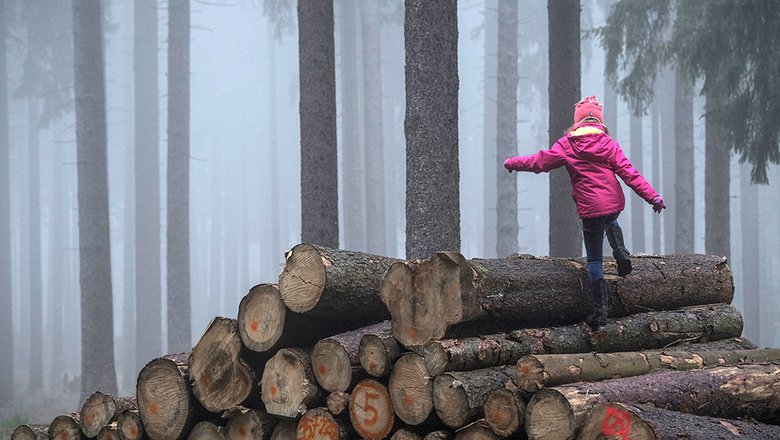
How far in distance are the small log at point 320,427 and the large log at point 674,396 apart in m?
1.32

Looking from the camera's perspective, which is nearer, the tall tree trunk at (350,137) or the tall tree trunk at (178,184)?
the tall tree trunk at (178,184)

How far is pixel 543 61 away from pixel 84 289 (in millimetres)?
27745

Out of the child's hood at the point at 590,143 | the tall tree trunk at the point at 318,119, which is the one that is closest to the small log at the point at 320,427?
the child's hood at the point at 590,143

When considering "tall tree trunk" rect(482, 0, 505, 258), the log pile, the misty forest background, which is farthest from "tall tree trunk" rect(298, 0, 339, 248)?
"tall tree trunk" rect(482, 0, 505, 258)

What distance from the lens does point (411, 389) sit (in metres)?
4.99

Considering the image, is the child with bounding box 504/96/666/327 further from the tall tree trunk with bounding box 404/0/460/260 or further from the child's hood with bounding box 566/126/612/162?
the tall tree trunk with bounding box 404/0/460/260

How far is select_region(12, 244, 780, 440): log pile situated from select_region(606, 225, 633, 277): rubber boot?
347 mm

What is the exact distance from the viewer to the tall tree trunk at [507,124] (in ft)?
60.6

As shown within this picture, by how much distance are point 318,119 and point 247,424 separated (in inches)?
232

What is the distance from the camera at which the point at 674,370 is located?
19.0ft

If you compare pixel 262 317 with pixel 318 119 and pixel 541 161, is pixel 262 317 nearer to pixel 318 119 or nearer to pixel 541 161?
pixel 541 161

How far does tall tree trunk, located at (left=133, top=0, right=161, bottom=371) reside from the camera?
71.2 feet

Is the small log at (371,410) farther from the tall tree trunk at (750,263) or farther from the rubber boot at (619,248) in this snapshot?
the tall tree trunk at (750,263)

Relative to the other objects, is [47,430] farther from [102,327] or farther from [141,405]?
[102,327]
